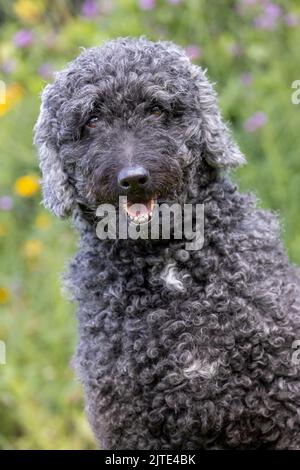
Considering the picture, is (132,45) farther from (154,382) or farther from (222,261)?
(154,382)

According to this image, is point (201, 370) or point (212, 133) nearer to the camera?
point (201, 370)

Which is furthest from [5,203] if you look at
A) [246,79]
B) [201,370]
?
[201,370]

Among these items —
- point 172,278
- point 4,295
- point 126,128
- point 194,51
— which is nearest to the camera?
point 126,128

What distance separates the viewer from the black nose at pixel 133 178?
323cm

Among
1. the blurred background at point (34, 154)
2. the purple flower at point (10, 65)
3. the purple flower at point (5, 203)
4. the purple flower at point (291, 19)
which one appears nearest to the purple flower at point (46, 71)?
the blurred background at point (34, 154)

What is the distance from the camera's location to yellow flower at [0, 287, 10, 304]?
5.82m

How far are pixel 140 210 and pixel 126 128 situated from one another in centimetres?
32

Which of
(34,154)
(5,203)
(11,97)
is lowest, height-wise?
(5,203)

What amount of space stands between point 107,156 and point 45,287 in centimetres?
283

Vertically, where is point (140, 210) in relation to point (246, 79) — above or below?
below

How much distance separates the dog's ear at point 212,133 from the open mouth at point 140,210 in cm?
35

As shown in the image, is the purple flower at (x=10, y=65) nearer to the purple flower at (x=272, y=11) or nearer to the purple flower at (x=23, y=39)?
the purple flower at (x=23, y=39)

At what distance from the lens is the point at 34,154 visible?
21.0 ft

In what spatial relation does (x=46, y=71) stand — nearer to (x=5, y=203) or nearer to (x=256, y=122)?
(x=5, y=203)
